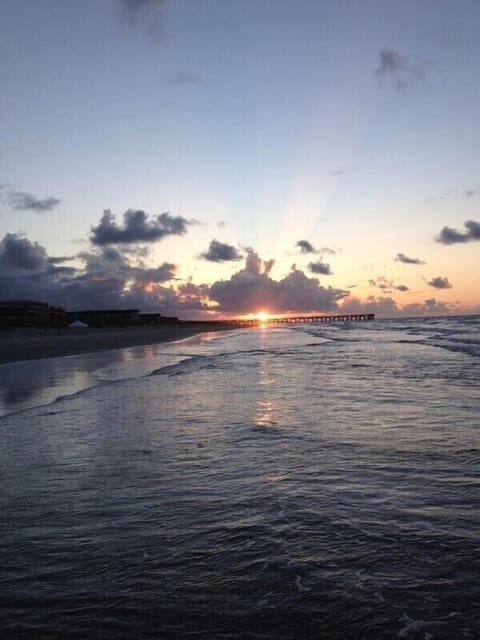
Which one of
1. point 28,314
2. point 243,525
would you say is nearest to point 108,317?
point 28,314

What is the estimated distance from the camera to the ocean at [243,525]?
12.7 feet

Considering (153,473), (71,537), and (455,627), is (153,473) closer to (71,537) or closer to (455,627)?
(71,537)

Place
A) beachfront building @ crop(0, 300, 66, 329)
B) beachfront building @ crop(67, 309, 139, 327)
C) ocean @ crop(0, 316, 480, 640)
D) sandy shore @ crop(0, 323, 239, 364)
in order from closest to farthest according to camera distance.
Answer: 1. ocean @ crop(0, 316, 480, 640)
2. sandy shore @ crop(0, 323, 239, 364)
3. beachfront building @ crop(0, 300, 66, 329)
4. beachfront building @ crop(67, 309, 139, 327)

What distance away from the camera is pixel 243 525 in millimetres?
5605

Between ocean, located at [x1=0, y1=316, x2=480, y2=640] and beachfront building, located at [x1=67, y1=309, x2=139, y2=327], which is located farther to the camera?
beachfront building, located at [x1=67, y1=309, x2=139, y2=327]

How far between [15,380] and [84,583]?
742 inches

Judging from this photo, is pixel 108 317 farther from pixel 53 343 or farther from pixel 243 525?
pixel 243 525

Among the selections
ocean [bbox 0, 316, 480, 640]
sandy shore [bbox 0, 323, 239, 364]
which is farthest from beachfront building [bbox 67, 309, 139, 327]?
ocean [bbox 0, 316, 480, 640]

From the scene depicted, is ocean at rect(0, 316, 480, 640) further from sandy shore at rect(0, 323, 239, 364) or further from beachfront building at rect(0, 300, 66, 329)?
beachfront building at rect(0, 300, 66, 329)

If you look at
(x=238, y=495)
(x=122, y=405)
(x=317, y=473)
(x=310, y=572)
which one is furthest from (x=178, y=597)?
(x=122, y=405)

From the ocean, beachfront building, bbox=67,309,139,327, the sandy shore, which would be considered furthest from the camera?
beachfront building, bbox=67,309,139,327

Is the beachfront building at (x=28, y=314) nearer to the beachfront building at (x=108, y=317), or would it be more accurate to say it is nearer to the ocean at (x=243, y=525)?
the beachfront building at (x=108, y=317)

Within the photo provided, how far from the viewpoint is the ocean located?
3885 mm

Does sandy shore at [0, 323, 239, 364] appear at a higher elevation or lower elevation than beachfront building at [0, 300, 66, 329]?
lower
